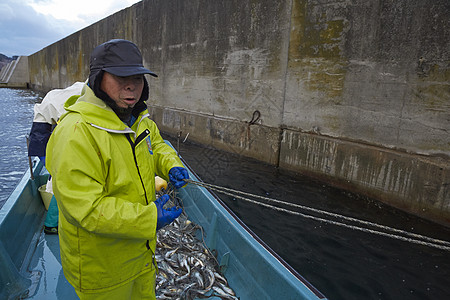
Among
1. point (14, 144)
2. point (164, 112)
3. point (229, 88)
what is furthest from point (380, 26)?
point (14, 144)

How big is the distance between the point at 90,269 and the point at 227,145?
927 cm

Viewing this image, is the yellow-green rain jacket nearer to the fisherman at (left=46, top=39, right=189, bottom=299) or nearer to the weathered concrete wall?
the fisherman at (left=46, top=39, right=189, bottom=299)

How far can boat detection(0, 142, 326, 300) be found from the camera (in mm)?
2988

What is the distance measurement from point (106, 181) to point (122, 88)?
61cm

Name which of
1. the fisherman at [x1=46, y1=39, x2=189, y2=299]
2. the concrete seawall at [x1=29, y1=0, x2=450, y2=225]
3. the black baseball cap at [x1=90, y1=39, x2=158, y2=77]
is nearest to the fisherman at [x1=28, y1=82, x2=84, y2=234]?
the fisherman at [x1=46, y1=39, x2=189, y2=299]

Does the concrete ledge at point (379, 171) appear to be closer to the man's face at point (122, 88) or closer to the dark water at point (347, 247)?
the dark water at point (347, 247)

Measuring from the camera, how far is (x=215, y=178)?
9062 millimetres

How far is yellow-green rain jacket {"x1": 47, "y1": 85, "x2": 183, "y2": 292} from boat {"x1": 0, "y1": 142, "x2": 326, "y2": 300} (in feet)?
4.71

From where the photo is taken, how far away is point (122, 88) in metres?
1.93

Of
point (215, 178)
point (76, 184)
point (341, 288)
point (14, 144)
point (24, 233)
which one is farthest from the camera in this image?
point (14, 144)

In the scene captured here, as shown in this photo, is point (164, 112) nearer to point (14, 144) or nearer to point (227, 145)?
point (227, 145)

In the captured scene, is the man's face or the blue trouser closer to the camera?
the man's face

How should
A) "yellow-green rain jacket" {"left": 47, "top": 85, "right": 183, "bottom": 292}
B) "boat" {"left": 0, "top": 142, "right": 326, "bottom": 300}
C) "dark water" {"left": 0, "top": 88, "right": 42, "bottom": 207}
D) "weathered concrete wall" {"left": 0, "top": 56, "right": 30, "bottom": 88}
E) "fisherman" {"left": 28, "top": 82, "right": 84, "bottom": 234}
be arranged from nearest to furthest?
1. "yellow-green rain jacket" {"left": 47, "top": 85, "right": 183, "bottom": 292}
2. "boat" {"left": 0, "top": 142, "right": 326, "bottom": 300}
3. "fisherman" {"left": 28, "top": 82, "right": 84, "bottom": 234}
4. "dark water" {"left": 0, "top": 88, "right": 42, "bottom": 207}
5. "weathered concrete wall" {"left": 0, "top": 56, "right": 30, "bottom": 88}

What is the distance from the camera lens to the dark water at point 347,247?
4.53m
